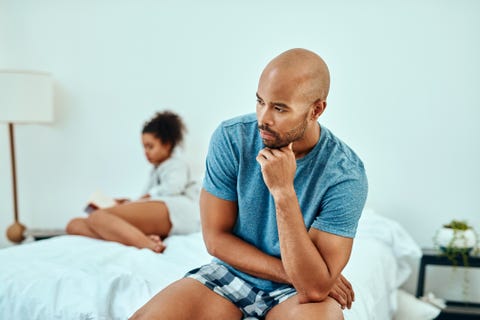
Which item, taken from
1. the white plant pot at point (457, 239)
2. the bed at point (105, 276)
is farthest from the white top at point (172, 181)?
the white plant pot at point (457, 239)

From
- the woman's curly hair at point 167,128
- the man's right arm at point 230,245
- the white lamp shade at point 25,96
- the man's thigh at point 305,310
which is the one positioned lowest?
the man's thigh at point 305,310

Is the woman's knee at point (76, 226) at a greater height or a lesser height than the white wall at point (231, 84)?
lesser

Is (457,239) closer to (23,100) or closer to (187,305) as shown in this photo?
(187,305)

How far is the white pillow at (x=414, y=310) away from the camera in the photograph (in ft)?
7.99

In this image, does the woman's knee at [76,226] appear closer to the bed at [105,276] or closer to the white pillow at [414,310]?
the bed at [105,276]

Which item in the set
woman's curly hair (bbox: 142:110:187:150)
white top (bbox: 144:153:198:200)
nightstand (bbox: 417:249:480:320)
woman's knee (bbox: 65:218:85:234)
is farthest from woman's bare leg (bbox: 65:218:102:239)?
nightstand (bbox: 417:249:480:320)

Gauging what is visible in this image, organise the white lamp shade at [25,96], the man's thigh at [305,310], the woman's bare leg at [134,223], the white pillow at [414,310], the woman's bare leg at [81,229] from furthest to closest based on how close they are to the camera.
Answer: the white lamp shade at [25,96]
the white pillow at [414,310]
the woman's bare leg at [81,229]
the woman's bare leg at [134,223]
the man's thigh at [305,310]

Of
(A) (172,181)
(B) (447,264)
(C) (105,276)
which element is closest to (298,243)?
(C) (105,276)

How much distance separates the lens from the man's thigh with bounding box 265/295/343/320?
1.23m

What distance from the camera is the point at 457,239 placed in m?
2.48

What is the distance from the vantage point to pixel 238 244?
4.64 ft

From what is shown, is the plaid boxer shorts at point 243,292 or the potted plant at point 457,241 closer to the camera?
the plaid boxer shorts at point 243,292

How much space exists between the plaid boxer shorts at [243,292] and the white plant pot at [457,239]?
1.41 meters

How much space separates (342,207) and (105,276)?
0.79 meters
